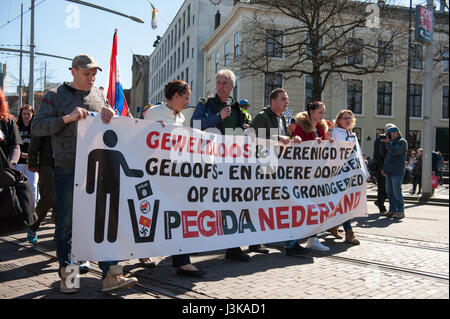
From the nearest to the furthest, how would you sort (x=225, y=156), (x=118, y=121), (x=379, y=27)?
(x=118, y=121)
(x=225, y=156)
(x=379, y=27)

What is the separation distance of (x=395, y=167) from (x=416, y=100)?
2895 cm

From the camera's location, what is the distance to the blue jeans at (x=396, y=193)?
337 inches

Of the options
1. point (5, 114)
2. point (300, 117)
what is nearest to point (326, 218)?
point (300, 117)

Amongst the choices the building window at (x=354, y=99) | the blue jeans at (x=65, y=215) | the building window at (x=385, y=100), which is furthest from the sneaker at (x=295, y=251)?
the building window at (x=385, y=100)

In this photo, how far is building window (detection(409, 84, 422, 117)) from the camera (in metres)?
34.2

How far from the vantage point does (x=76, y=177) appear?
3336 millimetres

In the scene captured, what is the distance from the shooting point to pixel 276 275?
4023 millimetres

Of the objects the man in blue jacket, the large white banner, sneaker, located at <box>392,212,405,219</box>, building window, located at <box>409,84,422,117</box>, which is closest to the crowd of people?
the large white banner

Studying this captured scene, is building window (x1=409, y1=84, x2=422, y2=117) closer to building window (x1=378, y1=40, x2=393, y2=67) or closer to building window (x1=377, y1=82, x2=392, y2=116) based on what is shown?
building window (x1=377, y1=82, x2=392, y2=116)

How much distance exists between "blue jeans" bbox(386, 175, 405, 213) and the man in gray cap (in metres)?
6.69

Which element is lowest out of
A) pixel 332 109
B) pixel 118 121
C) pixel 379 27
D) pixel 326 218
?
pixel 326 218

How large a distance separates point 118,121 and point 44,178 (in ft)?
6.48

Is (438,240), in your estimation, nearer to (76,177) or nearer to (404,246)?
(404,246)

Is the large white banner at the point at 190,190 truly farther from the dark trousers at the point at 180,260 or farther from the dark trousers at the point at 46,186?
the dark trousers at the point at 46,186
